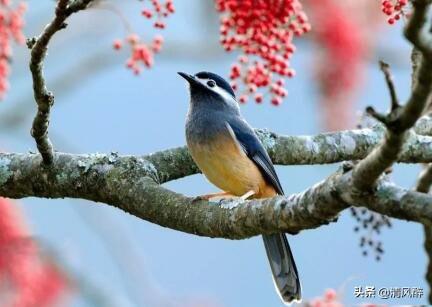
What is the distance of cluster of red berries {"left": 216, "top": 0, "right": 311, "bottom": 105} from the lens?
4434mm

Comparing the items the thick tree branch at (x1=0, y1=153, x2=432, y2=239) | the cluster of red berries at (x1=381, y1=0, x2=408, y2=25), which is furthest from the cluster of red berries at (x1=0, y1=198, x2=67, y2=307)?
the cluster of red berries at (x1=381, y1=0, x2=408, y2=25)

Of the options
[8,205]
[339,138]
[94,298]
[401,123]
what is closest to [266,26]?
[339,138]

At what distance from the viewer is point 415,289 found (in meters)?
4.85

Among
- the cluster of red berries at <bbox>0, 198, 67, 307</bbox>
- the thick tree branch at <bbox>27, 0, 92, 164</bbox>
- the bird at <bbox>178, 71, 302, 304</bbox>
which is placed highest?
the thick tree branch at <bbox>27, 0, 92, 164</bbox>

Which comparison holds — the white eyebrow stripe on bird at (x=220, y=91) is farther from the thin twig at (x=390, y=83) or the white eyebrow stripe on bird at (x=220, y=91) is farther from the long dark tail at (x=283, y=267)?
the thin twig at (x=390, y=83)

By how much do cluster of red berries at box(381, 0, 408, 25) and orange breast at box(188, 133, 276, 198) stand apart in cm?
152

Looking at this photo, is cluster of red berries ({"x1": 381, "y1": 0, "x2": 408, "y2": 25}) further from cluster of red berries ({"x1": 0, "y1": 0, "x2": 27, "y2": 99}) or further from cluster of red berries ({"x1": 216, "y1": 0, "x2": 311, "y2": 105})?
cluster of red berries ({"x1": 0, "y1": 0, "x2": 27, "y2": 99})

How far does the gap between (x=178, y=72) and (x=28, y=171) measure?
4.56 ft

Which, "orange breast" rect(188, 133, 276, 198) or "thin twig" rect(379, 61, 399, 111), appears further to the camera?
"orange breast" rect(188, 133, 276, 198)

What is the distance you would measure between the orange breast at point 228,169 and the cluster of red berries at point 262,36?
43cm

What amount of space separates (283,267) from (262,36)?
1.39 meters

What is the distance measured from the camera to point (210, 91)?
5.81m

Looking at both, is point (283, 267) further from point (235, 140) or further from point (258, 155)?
point (235, 140)

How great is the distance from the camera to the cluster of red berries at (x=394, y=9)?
12.2ft
